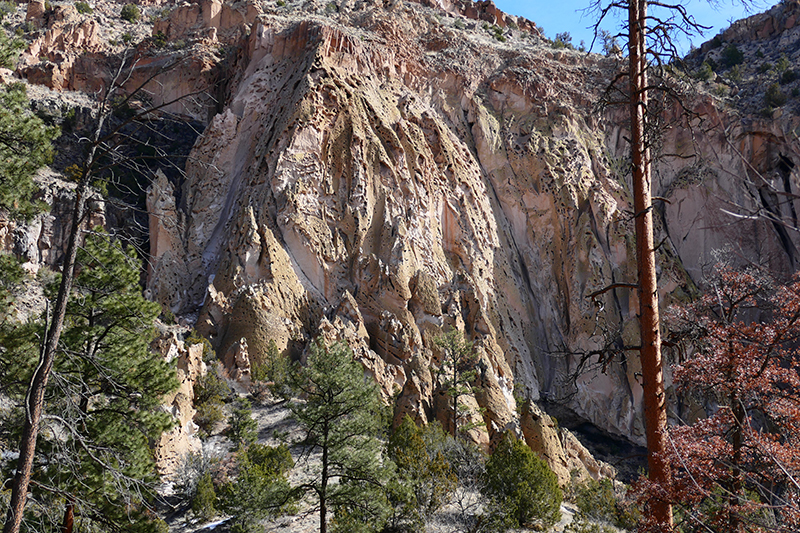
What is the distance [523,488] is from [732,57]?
172 feet

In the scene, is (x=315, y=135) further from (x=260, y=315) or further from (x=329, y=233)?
(x=260, y=315)

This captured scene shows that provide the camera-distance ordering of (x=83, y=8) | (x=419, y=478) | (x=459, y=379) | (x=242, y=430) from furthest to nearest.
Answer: (x=83, y=8), (x=459, y=379), (x=242, y=430), (x=419, y=478)

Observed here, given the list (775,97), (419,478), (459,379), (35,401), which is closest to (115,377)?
(35,401)

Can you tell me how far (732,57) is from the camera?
50.7 m

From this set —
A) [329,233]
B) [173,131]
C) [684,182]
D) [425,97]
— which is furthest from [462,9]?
[329,233]

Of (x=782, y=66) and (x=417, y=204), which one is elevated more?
(x=782, y=66)

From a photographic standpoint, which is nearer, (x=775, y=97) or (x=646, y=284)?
(x=646, y=284)

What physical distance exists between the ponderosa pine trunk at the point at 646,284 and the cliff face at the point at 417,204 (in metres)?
13.6

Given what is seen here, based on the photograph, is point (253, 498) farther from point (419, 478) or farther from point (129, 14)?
point (129, 14)

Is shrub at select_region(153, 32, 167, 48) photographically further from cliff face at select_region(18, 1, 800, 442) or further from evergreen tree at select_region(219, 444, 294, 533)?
evergreen tree at select_region(219, 444, 294, 533)

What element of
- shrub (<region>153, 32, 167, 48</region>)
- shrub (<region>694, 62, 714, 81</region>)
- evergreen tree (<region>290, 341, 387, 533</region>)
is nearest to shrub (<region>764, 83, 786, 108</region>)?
shrub (<region>694, 62, 714, 81</region>)


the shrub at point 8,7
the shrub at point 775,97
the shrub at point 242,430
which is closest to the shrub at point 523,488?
the shrub at point 242,430

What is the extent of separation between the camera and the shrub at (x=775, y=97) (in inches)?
1613

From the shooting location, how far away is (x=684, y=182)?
39312 millimetres
